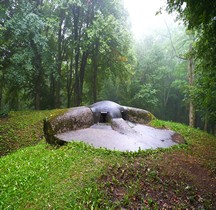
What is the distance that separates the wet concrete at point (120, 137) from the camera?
657 cm

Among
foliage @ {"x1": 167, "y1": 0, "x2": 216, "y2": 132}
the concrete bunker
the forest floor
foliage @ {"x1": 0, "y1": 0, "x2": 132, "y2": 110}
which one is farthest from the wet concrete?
foliage @ {"x1": 0, "y1": 0, "x2": 132, "y2": 110}

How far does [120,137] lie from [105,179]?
253 centimetres

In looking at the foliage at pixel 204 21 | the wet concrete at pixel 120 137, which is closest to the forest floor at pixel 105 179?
the wet concrete at pixel 120 137

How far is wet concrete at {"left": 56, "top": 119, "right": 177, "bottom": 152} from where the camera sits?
6574 millimetres

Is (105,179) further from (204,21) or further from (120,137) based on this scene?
(204,21)

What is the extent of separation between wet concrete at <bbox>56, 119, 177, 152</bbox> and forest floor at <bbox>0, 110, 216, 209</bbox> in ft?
1.52

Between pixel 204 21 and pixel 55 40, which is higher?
pixel 55 40

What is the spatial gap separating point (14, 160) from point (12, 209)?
223 cm

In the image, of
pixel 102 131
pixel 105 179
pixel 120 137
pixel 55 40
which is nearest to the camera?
pixel 105 179

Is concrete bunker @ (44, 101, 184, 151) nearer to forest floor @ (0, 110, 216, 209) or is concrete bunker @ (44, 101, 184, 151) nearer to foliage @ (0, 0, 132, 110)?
forest floor @ (0, 110, 216, 209)

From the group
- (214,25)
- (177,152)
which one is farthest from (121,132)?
(214,25)

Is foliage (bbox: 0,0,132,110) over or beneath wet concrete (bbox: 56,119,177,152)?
over

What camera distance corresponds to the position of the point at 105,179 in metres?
4.68

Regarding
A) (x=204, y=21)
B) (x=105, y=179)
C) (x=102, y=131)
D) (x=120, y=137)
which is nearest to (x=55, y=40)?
(x=102, y=131)
